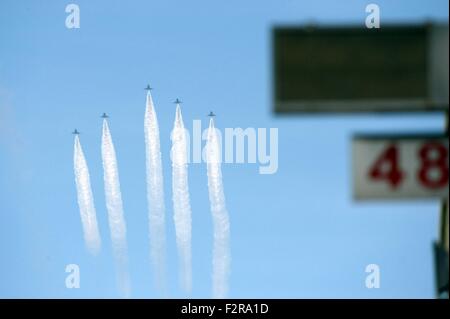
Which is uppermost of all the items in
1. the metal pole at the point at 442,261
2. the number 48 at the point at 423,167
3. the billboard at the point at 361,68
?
the billboard at the point at 361,68

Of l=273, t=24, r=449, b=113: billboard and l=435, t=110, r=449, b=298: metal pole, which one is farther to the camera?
l=435, t=110, r=449, b=298: metal pole

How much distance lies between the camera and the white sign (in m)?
12.5

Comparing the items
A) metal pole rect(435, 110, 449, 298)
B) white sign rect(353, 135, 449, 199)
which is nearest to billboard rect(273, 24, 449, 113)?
white sign rect(353, 135, 449, 199)

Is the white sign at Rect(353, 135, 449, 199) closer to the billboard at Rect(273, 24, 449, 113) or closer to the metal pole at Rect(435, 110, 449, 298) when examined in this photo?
the billboard at Rect(273, 24, 449, 113)

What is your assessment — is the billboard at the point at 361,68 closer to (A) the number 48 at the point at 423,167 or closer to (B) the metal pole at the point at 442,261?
(A) the number 48 at the point at 423,167

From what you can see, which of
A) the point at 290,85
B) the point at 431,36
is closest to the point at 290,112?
the point at 290,85

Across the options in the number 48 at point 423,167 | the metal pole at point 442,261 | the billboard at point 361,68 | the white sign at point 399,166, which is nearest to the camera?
the white sign at point 399,166

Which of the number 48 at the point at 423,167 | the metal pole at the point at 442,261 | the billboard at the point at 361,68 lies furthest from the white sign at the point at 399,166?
the metal pole at the point at 442,261

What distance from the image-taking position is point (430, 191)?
1295cm

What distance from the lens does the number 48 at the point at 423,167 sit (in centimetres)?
1261

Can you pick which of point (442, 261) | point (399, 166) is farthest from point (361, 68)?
point (442, 261)

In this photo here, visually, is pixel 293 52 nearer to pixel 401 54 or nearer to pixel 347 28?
pixel 347 28

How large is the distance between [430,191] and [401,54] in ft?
7.29

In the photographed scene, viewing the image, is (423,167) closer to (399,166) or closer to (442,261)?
(399,166)
